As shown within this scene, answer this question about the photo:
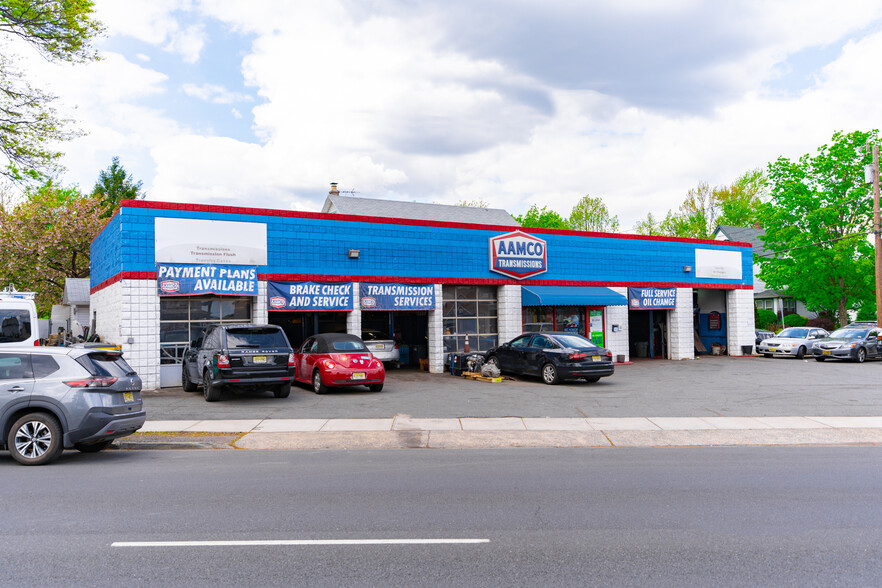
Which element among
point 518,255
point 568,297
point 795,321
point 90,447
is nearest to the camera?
point 90,447

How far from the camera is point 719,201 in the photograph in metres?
59.1

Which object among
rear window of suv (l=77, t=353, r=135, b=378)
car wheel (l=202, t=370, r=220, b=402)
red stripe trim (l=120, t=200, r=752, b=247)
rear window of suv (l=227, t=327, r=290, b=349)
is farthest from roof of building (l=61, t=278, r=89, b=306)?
rear window of suv (l=77, t=353, r=135, b=378)

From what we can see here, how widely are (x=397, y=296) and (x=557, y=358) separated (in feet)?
20.2

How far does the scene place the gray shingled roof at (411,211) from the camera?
3781 cm

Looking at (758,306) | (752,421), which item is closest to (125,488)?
(752,421)

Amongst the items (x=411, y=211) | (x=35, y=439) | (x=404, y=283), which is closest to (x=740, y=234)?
(x=411, y=211)

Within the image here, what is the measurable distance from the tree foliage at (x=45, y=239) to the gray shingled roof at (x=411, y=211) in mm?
14085

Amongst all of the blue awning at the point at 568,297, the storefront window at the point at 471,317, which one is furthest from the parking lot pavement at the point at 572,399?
the blue awning at the point at 568,297

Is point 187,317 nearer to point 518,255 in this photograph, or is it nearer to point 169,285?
point 169,285

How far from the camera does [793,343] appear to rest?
28000mm

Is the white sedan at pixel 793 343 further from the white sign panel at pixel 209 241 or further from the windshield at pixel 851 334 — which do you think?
A: the white sign panel at pixel 209 241

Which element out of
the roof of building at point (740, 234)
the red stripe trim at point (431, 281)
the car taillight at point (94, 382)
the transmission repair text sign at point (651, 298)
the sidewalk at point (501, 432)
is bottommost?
the sidewalk at point (501, 432)

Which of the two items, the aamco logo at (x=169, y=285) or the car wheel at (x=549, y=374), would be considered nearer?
the aamco logo at (x=169, y=285)

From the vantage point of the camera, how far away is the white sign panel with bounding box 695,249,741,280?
2780 centimetres
